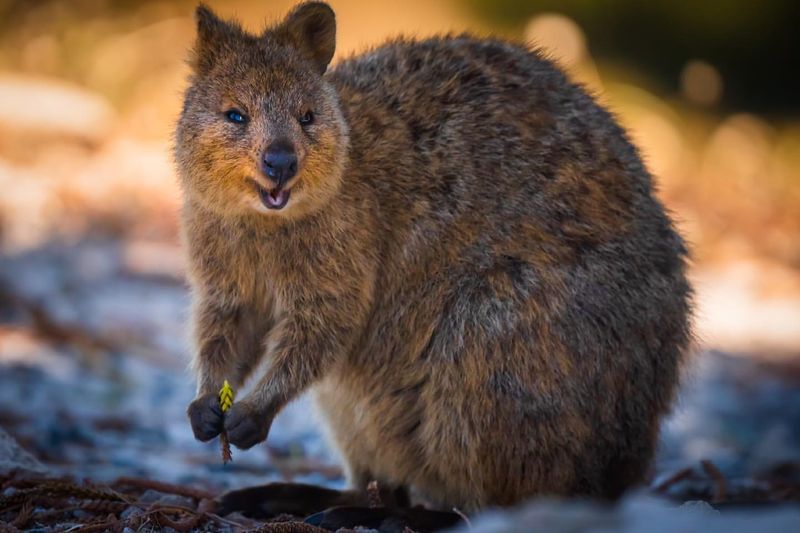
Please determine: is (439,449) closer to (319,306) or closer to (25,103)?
(319,306)

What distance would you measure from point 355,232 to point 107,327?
14.9 ft

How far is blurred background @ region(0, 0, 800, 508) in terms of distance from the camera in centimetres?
752

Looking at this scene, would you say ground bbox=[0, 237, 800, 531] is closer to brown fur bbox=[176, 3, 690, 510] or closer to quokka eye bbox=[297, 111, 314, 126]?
brown fur bbox=[176, 3, 690, 510]

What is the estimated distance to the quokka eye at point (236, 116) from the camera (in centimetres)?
490

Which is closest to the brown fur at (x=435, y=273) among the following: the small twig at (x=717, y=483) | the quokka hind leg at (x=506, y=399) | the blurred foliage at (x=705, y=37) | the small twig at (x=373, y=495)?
the quokka hind leg at (x=506, y=399)

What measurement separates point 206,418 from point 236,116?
1.37 m

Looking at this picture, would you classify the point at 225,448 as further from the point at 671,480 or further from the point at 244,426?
the point at 671,480

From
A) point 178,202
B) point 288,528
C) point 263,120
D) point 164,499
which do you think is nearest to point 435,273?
point 263,120

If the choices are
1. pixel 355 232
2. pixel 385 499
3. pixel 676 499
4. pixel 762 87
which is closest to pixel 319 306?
pixel 355 232

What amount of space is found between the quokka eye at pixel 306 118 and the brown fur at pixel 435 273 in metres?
0.03

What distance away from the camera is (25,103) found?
11.9 metres

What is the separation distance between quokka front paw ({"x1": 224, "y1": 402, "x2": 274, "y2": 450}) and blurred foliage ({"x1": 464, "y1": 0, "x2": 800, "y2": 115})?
9464mm

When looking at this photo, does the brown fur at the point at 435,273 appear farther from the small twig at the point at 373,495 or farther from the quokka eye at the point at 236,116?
the small twig at the point at 373,495

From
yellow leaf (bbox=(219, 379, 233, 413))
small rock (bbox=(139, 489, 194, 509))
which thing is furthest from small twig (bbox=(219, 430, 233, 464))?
small rock (bbox=(139, 489, 194, 509))
